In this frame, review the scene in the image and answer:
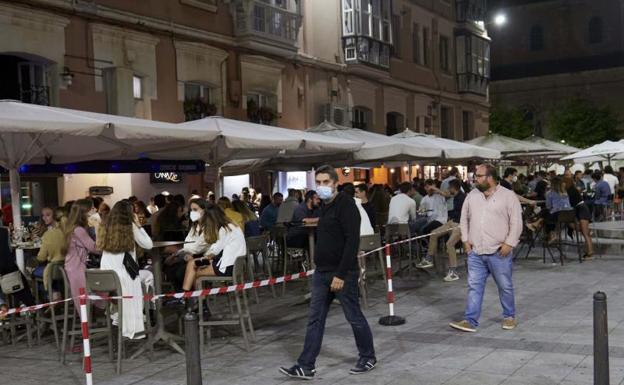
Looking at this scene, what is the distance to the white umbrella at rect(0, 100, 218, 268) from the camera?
8.24 m

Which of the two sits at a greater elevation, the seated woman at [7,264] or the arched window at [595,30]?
the arched window at [595,30]

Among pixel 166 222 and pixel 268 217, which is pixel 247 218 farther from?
pixel 268 217

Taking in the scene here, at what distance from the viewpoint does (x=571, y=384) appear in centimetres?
626

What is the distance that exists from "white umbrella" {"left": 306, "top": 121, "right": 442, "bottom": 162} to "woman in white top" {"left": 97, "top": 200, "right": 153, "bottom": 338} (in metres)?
7.45

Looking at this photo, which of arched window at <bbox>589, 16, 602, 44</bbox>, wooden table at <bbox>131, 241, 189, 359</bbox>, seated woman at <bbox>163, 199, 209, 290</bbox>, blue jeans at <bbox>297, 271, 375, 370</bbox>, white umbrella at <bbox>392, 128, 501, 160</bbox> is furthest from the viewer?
arched window at <bbox>589, 16, 602, 44</bbox>

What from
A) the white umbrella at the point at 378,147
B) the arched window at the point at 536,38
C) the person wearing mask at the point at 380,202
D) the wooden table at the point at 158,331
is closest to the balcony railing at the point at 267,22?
the white umbrella at the point at 378,147

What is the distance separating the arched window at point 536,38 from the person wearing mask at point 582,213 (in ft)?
166

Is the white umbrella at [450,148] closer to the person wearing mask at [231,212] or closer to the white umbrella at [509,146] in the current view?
the white umbrella at [509,146]

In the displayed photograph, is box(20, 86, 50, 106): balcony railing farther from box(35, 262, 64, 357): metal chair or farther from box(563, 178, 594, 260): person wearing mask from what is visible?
box(563, 178, 594, 260): person wearing mask

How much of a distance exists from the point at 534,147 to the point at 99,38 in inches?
526

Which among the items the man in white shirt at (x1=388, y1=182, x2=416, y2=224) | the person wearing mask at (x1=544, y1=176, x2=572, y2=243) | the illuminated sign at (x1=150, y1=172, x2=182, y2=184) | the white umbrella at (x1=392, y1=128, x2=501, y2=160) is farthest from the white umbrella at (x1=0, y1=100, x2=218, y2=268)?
the person wearing mask at (x1=544, y1=176, x2=572, y2=243)

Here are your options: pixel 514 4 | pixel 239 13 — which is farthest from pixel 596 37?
pixel 239 13

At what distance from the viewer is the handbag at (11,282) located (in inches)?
336

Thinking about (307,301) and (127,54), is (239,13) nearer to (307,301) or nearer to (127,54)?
(127,54)
